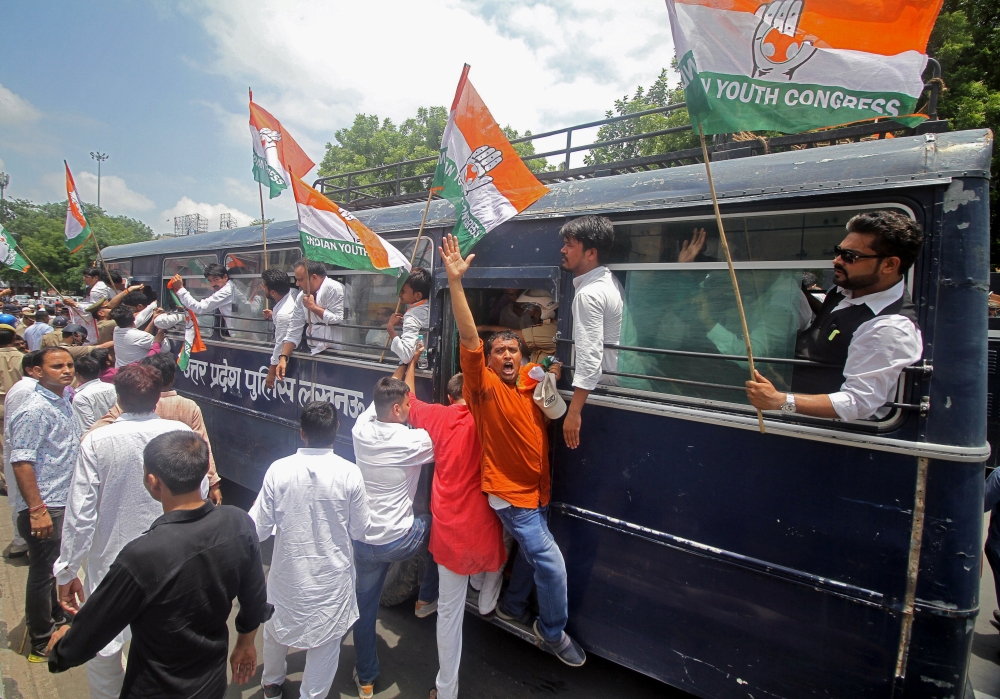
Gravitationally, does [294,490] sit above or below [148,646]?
above

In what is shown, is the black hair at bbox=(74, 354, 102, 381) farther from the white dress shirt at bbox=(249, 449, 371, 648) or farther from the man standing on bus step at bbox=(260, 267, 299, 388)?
the white dress shirt at bbox=(249, 449, 371, 648)

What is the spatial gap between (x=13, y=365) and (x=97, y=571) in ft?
13.8

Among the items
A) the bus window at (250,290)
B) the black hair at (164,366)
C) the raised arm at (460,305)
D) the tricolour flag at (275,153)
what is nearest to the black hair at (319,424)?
the raised arm at (460,305)

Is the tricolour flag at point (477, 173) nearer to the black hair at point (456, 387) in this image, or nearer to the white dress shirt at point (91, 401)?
the black hair at point (456, 387)

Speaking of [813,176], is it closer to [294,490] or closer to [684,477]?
[684,477]

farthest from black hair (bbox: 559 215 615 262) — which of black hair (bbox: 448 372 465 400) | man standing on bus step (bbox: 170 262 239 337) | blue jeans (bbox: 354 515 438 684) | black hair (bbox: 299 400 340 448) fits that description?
man standing on bus step (bbox: 170 262 239 337)

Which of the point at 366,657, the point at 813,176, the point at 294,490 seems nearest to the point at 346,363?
the point at 294,490

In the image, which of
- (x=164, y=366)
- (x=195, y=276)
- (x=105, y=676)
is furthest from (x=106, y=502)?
(x=195, y=276)

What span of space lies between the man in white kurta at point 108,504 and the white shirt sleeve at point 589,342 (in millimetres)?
1979

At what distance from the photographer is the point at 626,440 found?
2998 millimetres

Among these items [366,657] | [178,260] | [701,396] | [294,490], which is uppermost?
[178,260]

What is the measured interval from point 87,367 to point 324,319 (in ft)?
5.39

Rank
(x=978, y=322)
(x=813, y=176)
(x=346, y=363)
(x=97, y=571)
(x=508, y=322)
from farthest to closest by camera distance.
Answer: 1. (x=346, y=363)
2. (x=508, y=322)
3. (x=97, y=571)
4. (x=813, y=176)
5. (x=978, y=322)

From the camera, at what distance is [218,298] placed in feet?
19.1
